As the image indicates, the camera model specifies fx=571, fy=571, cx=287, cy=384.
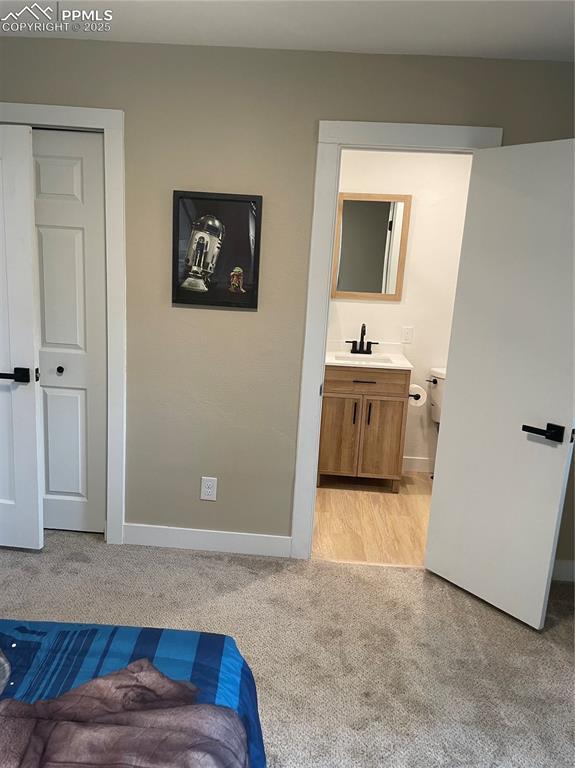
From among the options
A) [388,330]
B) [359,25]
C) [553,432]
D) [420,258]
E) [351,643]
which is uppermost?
[359,25]

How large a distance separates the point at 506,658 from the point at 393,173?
3.06m

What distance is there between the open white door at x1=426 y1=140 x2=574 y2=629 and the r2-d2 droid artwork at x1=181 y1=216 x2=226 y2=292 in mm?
1138

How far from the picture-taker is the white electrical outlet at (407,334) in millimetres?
4160

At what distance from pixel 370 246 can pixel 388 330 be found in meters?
0.62

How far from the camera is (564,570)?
2910 millimetres

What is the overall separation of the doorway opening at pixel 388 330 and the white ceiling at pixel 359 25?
1.36 meters

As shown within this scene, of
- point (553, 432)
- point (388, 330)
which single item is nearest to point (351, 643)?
point (553, 432)

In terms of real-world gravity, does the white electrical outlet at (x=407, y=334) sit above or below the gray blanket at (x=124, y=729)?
above

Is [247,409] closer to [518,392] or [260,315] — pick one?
[260,315]

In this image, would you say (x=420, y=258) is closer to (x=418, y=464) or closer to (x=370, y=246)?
(x=370, y=246)

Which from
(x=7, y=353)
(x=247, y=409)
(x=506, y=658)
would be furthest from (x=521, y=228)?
(x=7, y=353)

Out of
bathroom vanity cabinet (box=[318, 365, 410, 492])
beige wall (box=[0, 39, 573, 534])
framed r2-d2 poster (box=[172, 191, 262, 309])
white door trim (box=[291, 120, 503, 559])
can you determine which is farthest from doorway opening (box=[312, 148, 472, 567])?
framed r2-d2 poster (box=[172, 191, 262, 309])

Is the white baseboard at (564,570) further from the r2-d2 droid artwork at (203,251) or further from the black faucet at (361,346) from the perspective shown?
the r2-d2 droid artwork at (203,251)

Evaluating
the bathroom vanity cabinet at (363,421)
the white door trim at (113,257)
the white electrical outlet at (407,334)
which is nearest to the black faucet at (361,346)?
the white electrical outlet at (407,334)
